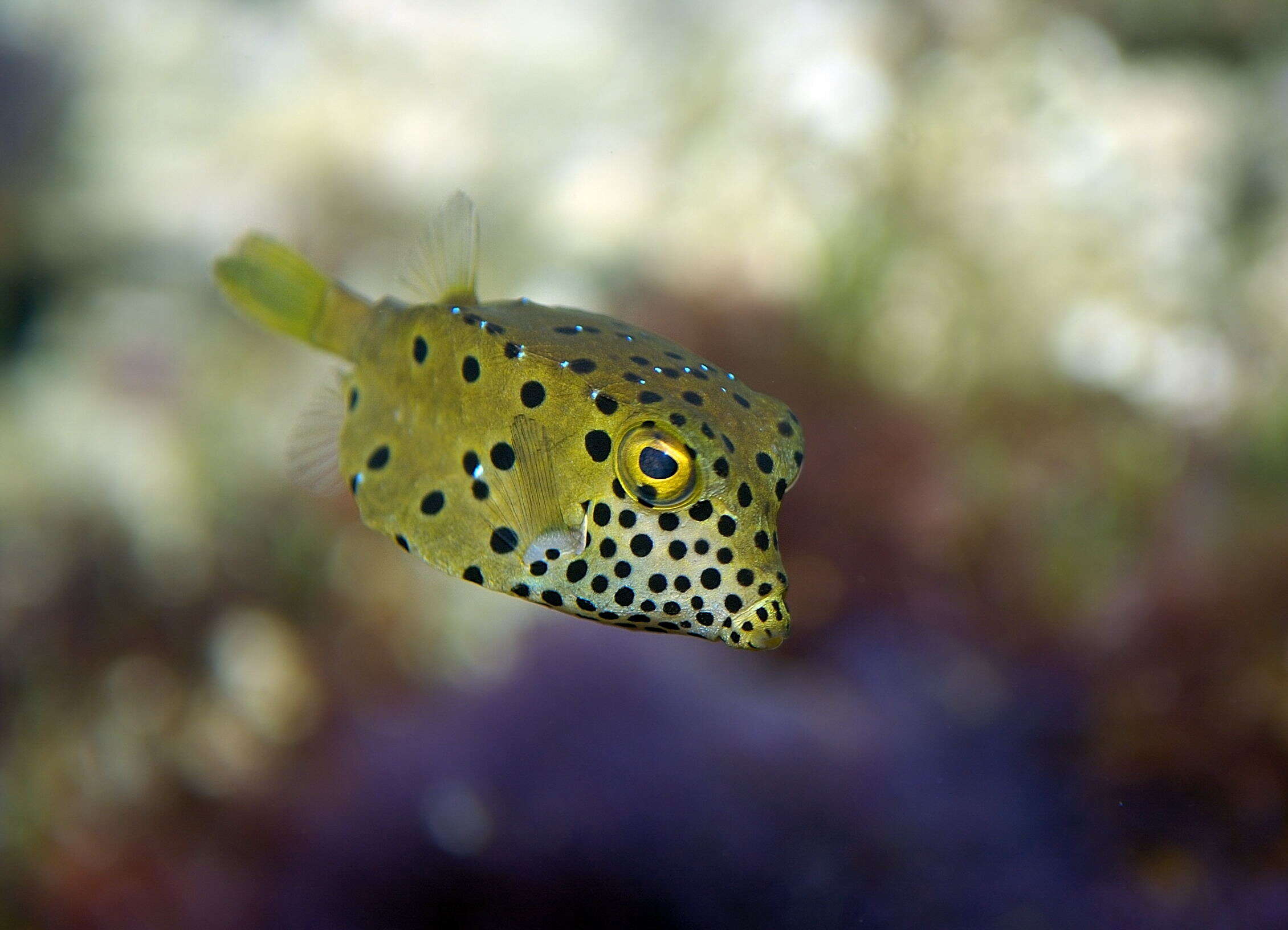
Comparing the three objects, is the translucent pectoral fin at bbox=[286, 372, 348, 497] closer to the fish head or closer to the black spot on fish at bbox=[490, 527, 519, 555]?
the black spot on fish at bbox=[490, 527, 519, 555]

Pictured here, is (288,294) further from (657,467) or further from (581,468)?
(657,467)

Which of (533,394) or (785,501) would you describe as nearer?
(533,394)

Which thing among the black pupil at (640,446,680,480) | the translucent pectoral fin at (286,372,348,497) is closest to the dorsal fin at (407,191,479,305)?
the translucent pectoral fin at (286,372,348,497)

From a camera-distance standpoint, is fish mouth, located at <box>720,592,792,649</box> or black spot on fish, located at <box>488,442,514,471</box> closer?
fish mouth, located at <box>720,592,792,649</box>

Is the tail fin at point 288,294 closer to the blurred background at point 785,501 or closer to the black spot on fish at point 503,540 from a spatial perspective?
the blurred background at point 785,501

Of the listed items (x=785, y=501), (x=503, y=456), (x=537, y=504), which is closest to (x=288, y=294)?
(x=503, y=456)

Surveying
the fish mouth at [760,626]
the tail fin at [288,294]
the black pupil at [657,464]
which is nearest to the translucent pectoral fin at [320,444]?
the tail fin at [288,294]

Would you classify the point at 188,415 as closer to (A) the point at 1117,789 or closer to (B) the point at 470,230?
(B) the point at 470,230
